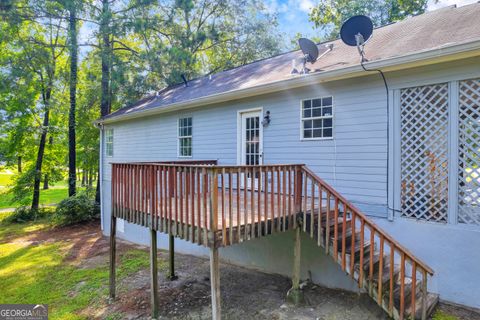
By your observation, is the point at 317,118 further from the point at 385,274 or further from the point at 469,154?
the point at 385,274

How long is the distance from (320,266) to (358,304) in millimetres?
1002

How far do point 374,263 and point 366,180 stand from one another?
54.9 inches

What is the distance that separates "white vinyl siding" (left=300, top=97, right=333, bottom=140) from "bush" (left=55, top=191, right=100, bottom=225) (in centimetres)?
1182

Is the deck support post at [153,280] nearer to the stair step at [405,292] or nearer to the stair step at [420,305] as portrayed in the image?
the stair step at [405,292]

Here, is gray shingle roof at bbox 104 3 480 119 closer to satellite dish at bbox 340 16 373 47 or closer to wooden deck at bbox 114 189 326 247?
satellite dish at bbox 340 16 373 47

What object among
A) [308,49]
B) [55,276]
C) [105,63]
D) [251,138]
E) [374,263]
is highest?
[105,63]

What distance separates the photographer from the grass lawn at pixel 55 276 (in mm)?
5395

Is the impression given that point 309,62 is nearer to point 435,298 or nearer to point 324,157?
point 324,157

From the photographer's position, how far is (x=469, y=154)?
4008mm

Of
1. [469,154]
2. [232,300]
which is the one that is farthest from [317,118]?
[232,300]

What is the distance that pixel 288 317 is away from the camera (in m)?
4.26

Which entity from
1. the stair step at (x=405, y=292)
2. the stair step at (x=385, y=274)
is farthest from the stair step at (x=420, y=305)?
the stair step at (x=385, y=274)

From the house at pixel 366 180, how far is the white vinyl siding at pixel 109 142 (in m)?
7.11

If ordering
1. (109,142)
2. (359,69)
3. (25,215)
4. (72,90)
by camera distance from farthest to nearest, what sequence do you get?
(25,215) → (72,90) → (109,142) → (359,69)
